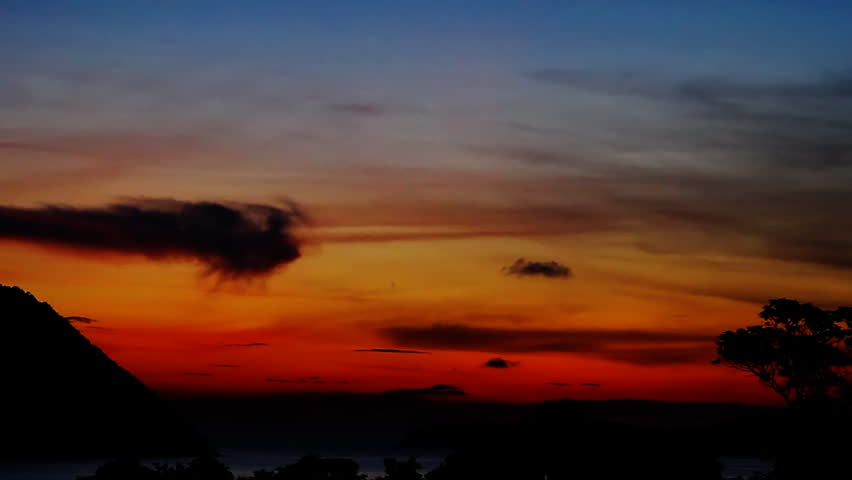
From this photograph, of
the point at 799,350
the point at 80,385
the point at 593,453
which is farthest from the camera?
the point at 80,385

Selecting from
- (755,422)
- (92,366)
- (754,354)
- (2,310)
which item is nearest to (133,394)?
(92,366)

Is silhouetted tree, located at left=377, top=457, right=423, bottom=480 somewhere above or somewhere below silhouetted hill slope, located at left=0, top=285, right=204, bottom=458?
below

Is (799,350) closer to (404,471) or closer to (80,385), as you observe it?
(404,471)

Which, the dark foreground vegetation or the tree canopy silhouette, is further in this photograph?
the tree canopy silhouette

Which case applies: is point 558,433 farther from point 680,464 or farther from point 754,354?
point 754,354

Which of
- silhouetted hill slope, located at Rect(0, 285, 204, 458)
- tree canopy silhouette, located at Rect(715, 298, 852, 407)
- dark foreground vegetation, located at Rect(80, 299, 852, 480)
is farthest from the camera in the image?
silhouetted hill slope, located at Rect(0, 285, 204, 458)

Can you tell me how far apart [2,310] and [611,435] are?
599 ft

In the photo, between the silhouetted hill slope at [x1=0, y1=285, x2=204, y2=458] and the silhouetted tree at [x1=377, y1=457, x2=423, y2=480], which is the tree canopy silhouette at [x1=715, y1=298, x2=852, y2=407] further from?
the silhouetted hill slope at [x1=0, y1=285, x2=204, y2=458]

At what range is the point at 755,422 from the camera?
133 ft

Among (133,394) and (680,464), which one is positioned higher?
(133,394)

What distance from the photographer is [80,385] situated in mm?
194000

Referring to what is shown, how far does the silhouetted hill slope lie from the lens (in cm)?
19038

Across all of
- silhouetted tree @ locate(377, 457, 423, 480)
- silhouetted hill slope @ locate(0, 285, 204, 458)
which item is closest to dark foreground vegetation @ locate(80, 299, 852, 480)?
silhouetted tree @ locate(377, 457, 423, 480)

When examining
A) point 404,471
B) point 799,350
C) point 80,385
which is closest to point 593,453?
point 404,471
